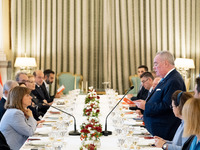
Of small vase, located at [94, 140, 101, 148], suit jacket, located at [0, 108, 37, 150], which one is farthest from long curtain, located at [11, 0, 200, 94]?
small vase, located at [94, 140, 101, 148]

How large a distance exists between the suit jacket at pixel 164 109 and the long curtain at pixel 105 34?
577cm

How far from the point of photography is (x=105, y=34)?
994cm

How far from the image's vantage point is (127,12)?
1003cm

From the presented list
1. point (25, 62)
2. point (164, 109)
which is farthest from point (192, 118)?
point (25, 62)

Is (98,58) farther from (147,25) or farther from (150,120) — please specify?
(150,120)

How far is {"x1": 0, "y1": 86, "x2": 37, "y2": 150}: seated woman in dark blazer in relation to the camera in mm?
3650

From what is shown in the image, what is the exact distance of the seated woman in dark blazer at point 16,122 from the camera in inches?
144

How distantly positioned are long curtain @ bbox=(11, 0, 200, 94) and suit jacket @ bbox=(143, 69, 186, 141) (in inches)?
227

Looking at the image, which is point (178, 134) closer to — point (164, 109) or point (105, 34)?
point (164, 109)

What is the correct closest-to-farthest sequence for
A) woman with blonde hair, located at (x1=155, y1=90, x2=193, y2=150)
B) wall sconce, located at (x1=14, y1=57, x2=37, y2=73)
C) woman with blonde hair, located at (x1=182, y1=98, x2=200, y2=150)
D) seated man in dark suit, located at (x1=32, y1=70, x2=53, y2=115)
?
woman with blonde hair, located at (x1=182, y1=98, x2=200, y2=150), woman with blonde hair, located at (x1=155, y1=90, x2=193, y2=150), seated man in dark suit, located at (x1=32, y1=70, x2=53, y2=115), wall sconce, located at (x1=14, y1=57, x2=37, y2=73)

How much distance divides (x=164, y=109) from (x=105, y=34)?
6154 mm

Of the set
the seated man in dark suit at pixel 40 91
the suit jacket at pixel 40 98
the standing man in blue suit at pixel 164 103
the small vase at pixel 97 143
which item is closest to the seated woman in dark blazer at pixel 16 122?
the small vase at pixel 97 143

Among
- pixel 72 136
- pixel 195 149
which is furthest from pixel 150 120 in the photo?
pixel 195 149

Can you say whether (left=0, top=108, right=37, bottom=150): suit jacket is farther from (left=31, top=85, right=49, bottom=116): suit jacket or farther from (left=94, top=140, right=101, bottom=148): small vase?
(left=31, top=85, right=49, bottom=116): suit jacket
